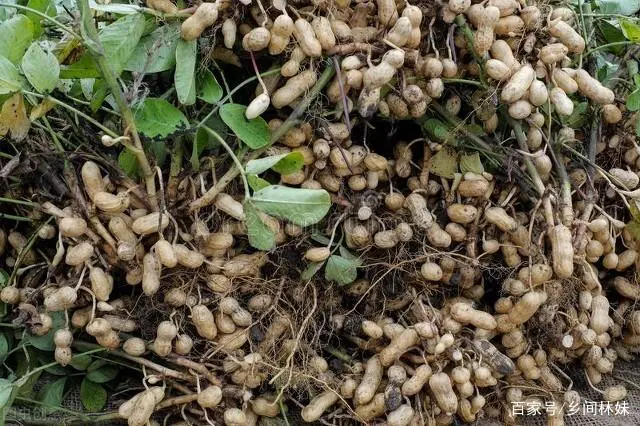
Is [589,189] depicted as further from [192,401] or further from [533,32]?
[192,401]

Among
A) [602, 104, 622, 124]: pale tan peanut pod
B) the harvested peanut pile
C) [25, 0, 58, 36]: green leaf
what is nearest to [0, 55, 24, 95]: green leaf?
the harvested peanut pile

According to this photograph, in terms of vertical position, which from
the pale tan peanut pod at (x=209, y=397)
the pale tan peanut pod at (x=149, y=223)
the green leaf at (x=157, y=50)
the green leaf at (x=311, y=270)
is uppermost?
the green leaf at (x=157, y=50)

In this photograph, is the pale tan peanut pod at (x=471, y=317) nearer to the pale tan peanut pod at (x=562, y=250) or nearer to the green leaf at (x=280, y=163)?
the pale tan peanut pod at (x=562, y=250)

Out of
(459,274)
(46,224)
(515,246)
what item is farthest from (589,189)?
(46,224)

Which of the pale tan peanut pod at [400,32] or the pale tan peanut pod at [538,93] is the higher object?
the pale tan peanut pod at [400,32]

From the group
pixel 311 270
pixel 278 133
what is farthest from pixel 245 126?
pixel 311 270

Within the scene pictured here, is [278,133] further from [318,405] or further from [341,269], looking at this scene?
[318,405]

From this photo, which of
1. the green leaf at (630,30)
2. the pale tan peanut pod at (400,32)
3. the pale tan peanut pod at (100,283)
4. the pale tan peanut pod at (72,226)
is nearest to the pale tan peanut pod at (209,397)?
the pale tan peanut pod at (100,283)
